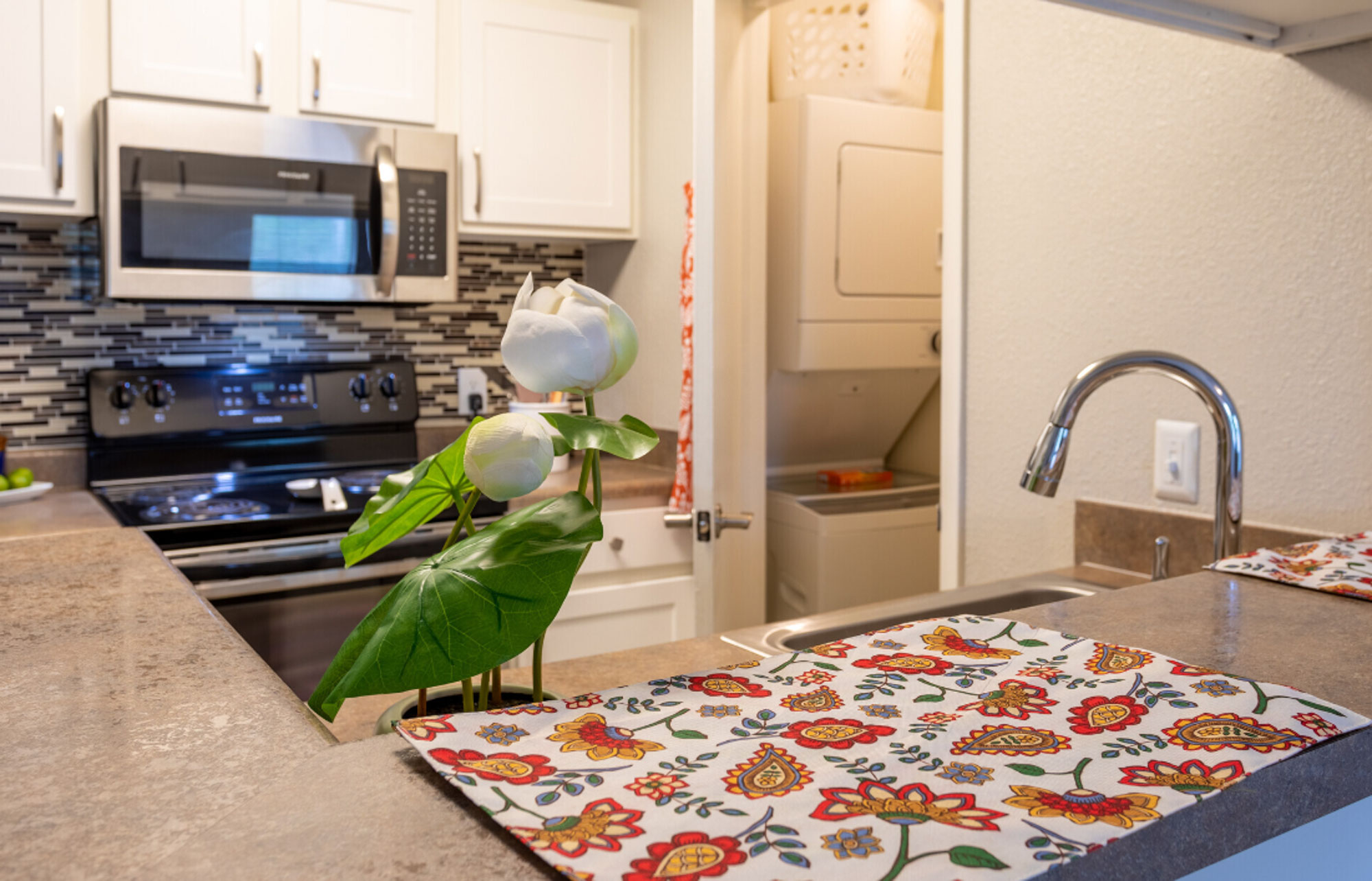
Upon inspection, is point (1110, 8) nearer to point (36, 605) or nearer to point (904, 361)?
point (36, 605)

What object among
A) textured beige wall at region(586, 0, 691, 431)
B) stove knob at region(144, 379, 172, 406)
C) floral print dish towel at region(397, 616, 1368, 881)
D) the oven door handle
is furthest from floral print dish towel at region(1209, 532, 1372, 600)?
stove knob at region(144, 379, 172, 406)

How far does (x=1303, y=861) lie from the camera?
2.38 ft

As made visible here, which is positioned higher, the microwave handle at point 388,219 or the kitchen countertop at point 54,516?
the microwave handle at point 388,219

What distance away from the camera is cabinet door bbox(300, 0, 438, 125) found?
2.48m

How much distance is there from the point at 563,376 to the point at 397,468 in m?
2.23

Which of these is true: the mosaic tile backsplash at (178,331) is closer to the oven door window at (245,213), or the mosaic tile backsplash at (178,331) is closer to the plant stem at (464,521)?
the oven door window at (245,213)

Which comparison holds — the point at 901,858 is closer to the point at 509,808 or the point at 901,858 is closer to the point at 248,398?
the point at 509,808

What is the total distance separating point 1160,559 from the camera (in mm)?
Result: 1418

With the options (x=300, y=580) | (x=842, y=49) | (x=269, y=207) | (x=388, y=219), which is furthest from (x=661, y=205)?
(x=300, y=580)

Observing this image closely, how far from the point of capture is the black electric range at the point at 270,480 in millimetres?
2098

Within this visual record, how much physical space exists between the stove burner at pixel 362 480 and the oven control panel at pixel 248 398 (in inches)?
9.4

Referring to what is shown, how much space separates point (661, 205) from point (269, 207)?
3.31ft

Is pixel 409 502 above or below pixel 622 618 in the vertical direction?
above

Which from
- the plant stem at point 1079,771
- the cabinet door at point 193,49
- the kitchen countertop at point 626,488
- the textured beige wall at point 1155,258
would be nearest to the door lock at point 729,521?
the textured beige wall at point 1155,258
